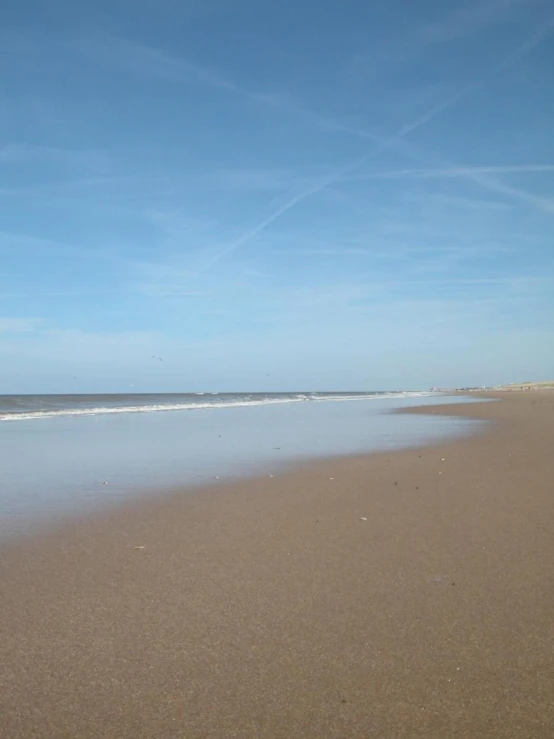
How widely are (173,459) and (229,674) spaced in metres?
9.49

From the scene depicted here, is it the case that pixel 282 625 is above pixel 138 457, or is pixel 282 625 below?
below

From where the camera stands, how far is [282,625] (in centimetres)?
398

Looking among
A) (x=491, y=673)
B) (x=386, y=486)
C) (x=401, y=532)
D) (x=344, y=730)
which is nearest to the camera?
(x=344, y=730)

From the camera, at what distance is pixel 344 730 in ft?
9.40

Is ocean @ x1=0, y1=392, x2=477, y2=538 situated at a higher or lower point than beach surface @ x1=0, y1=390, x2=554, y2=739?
higher

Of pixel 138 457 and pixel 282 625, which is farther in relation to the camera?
pixel 138 457

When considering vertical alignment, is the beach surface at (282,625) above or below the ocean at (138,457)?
below

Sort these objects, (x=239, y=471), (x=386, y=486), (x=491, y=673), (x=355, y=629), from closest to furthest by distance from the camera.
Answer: (x=491, y=673)
(x=355, y=629)
(x=386, y=486)
(x=239, y=471)

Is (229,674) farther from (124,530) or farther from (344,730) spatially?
(124,530)

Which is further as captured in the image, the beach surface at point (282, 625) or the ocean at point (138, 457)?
the ocean at point (138, 457)

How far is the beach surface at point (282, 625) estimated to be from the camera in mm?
2982

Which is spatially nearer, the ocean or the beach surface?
the beach surface

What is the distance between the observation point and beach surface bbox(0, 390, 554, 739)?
298 centimetres

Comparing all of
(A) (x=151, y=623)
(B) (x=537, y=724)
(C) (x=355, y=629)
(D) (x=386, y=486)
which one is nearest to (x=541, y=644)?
(B) (x=537, y=724)
